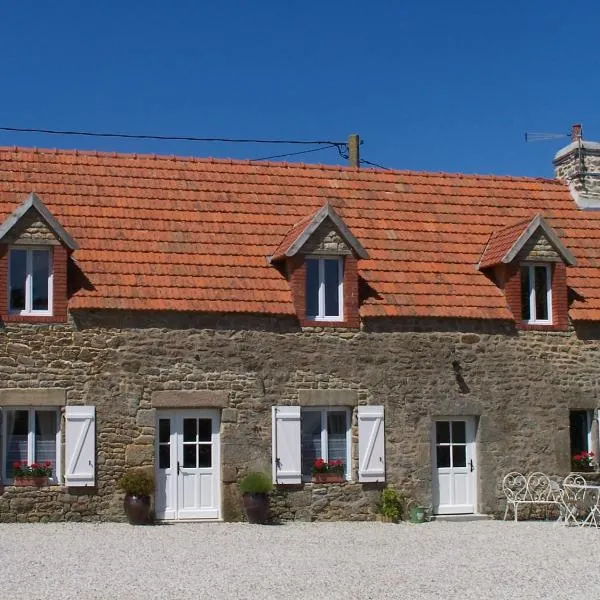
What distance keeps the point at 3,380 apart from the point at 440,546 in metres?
7.32

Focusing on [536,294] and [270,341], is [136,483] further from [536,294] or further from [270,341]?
[536,294]

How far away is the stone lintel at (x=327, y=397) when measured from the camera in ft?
62.3

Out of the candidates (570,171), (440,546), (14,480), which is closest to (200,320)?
(14,480)

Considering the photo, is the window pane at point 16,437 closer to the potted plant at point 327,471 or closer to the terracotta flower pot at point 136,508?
the terracotta flower pot at point 136,508

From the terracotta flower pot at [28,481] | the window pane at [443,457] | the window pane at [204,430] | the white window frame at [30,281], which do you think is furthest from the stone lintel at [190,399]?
→ the window pane at [443,457]

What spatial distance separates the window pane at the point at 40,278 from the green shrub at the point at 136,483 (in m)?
3.06

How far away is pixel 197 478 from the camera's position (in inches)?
736

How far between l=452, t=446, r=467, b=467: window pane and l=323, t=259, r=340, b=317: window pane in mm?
3242

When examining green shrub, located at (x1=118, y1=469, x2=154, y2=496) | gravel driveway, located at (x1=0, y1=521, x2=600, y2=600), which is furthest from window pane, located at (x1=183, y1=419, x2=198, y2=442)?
gravel driveway, located at (x1=0, y1=521, x2=600, y2=600)

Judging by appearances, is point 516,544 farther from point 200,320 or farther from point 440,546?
point 200,320

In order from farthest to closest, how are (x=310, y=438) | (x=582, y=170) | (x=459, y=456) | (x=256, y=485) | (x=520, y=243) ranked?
(x=582, y=170)
(x=520, y=243)
(x=459, y=456)
(x=310, y=438)
(x=256, y=485)

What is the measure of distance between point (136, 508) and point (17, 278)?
420cm

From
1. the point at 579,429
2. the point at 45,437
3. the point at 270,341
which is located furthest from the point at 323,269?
the point at 579,429

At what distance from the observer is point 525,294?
67.5 feet
